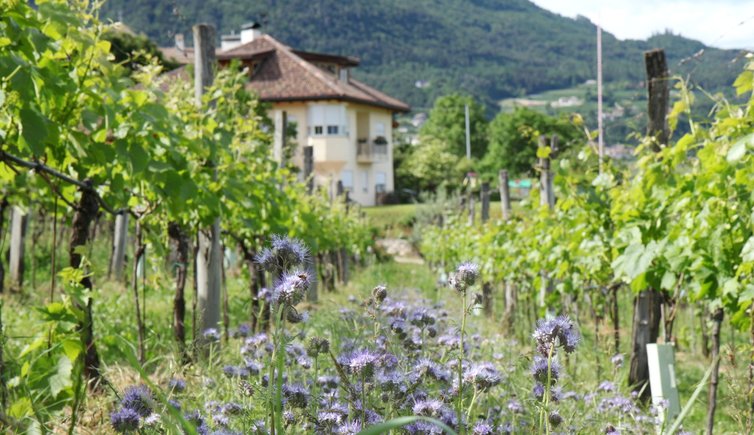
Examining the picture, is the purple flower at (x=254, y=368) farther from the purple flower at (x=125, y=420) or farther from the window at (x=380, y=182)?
the window at (x=380, y=182)

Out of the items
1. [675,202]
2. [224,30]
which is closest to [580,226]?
[675,202]

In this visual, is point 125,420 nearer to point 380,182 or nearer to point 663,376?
point 663,376

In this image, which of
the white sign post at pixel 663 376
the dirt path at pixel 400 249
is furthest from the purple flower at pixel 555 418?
the dirt path at pixel 400 249

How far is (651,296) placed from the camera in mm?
5852

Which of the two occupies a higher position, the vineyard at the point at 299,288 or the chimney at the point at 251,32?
the chimney at the point at 251,32

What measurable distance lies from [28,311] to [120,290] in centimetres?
222

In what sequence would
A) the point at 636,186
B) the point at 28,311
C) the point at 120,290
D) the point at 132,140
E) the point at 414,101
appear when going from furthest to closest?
the point at 414,101, the point at 120,290, the point at 28,311, the point at 636,186, the point at 132,140

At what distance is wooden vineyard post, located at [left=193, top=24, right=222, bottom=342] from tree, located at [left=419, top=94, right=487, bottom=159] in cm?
6612

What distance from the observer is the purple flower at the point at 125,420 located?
1.81 meters

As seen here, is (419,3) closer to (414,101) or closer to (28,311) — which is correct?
(414,101)

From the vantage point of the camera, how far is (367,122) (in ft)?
153

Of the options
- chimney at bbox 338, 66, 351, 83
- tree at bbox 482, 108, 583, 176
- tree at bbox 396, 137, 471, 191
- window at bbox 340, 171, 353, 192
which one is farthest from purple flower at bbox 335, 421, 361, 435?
tree at bbox 482, 108, 583, 176

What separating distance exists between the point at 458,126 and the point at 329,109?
31.5 meters

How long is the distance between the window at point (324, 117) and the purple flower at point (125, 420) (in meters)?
41.6
